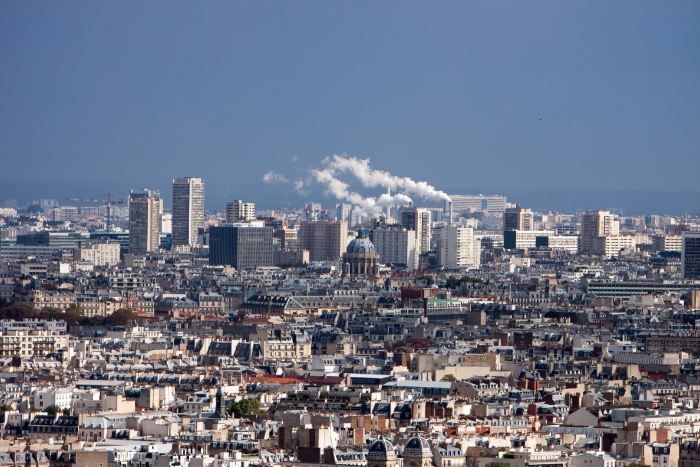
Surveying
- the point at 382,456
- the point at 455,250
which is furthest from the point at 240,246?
the point at 382,456

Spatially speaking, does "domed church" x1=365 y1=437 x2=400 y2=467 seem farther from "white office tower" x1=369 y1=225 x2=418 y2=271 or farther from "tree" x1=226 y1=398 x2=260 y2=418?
"white office tower" x1=369 y1=225 x2=418 y2=271

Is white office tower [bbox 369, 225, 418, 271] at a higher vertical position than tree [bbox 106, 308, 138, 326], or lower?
higher

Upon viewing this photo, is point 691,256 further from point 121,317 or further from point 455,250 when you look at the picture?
point 121,317

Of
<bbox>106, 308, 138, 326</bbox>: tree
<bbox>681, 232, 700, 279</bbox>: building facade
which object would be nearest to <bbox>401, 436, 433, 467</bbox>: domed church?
<bbox>106, 308, 138, 326</bbox>: tree

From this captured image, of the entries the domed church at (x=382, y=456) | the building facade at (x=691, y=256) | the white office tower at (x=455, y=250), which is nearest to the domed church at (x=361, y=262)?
the building facade at (x=691, y=256)

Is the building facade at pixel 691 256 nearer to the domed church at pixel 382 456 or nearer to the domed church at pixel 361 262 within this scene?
the domed church at pixel 361 262

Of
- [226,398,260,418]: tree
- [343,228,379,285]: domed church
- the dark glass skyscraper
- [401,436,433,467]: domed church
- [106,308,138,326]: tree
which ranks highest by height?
the dark glass skyscraper
